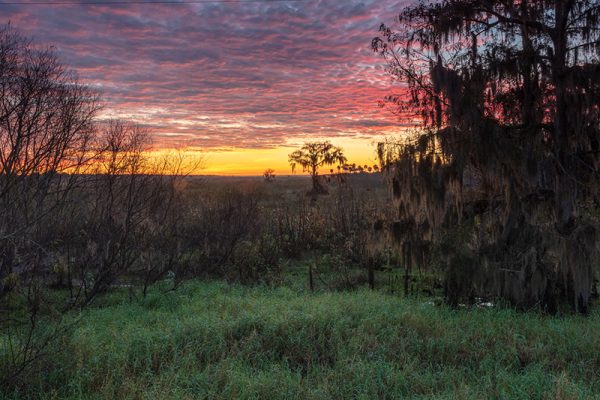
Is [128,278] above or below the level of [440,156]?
below

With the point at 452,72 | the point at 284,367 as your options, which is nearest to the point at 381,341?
the point at 284,367

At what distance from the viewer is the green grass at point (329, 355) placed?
5.25 meters

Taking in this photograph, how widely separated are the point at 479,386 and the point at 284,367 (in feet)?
7.95

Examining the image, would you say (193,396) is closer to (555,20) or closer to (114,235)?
(114,235)

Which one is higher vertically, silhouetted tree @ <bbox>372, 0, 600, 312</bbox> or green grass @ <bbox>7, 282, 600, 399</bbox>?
silhouetted tree @ <bbox>372, 0, 600, 312</bbox>

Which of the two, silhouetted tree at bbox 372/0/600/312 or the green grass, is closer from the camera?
the green grass

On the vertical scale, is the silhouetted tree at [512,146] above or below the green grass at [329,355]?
above

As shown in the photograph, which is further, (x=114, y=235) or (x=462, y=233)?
(x=114, y=235)

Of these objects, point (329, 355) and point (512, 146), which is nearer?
point (329, 355)

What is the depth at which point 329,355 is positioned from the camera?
6.36 m

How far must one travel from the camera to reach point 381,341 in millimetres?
6703

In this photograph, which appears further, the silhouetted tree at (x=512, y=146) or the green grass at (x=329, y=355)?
the silhouetted tree at (x=512, y=146)

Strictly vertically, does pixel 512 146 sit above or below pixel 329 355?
above

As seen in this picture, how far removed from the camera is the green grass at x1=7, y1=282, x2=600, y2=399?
525 centimetres
